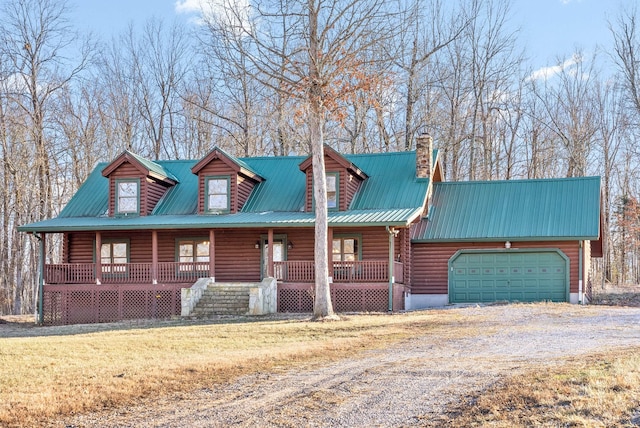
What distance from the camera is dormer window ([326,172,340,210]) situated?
91.9 feet

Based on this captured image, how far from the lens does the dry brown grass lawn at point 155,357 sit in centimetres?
1123

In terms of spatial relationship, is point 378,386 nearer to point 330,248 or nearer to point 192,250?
point 330,248

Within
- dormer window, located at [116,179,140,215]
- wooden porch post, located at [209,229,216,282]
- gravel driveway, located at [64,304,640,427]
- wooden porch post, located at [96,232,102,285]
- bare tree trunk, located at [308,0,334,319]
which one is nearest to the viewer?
gravel driveway, located at [64,304,640,427]

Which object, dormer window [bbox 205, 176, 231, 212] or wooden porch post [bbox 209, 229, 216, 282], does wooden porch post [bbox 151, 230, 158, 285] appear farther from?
dormer window [bbox 205, 176, 231, 212]

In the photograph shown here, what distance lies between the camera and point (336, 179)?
28156mm

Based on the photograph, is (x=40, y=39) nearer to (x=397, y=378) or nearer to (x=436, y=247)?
(x=436, y=247)

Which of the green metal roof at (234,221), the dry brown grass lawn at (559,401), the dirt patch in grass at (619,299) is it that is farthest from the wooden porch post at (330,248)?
the dry brown grass lawn at (559,401)

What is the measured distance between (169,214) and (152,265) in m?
2.72

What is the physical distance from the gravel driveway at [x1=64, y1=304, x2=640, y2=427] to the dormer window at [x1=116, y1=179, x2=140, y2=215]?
1567cm

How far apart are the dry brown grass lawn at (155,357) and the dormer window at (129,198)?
8791mm

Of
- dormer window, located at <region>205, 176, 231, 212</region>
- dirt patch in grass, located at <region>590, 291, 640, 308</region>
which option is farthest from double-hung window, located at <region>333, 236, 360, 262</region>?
dirt patch in grass, located at <region>590, 291, 640, 308</region>

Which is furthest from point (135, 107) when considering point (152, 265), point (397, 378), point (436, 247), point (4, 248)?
point (397, 378)

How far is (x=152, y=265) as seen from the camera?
27.1 metres

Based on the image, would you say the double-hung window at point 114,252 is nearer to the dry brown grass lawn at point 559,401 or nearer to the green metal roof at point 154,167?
the green metal roof at point 154,167
